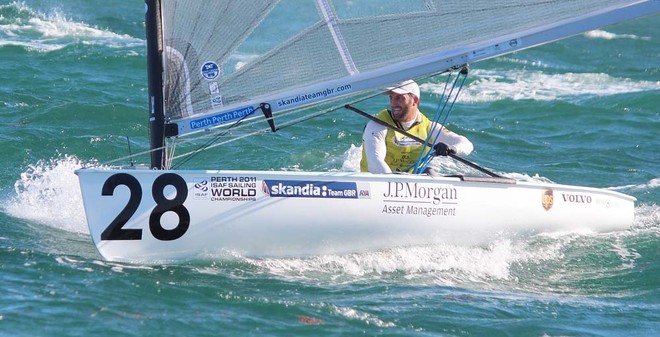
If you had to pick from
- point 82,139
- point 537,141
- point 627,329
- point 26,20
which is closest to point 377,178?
point 627,329

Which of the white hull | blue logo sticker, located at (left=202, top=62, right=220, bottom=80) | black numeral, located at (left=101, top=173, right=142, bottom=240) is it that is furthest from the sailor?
black numeral, located at (left=101, top=173, right=142, bottom=240)

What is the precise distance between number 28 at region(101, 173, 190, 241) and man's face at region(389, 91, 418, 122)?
1.64 m

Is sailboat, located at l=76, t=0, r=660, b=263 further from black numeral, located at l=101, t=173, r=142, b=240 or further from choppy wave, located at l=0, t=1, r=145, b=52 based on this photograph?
choppy wave, located at l=0, t=1, r=145, b=52

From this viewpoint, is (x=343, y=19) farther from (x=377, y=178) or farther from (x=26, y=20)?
(x=26, y=20)

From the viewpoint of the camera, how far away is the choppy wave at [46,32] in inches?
582

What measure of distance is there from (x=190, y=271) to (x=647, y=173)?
18.3 ft

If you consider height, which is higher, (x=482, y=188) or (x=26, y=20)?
(x=26, y=20)

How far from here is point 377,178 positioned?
6.58 meters

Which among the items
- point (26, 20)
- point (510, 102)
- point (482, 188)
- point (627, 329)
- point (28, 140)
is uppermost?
point (26, 20)

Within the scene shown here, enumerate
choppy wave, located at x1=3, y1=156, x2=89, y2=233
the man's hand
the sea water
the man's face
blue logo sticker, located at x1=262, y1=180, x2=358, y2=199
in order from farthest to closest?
1. choppy wave, located at x1=3, y1=156, x2=89, y2=233
2. the man's face
3. the man's hand
4. blue logo sticker, located at x1=262, y1=180, x2=358, y2=199
5. the sea water

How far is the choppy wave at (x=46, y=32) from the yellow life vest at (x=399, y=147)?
8181mm

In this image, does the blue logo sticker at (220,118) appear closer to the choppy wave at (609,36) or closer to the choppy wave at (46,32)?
the choppy wave at (46,32)

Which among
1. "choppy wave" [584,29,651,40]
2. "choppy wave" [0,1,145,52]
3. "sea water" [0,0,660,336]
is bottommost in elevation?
"sea water" [0,0,660,336]

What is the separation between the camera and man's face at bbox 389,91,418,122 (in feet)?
23.5
